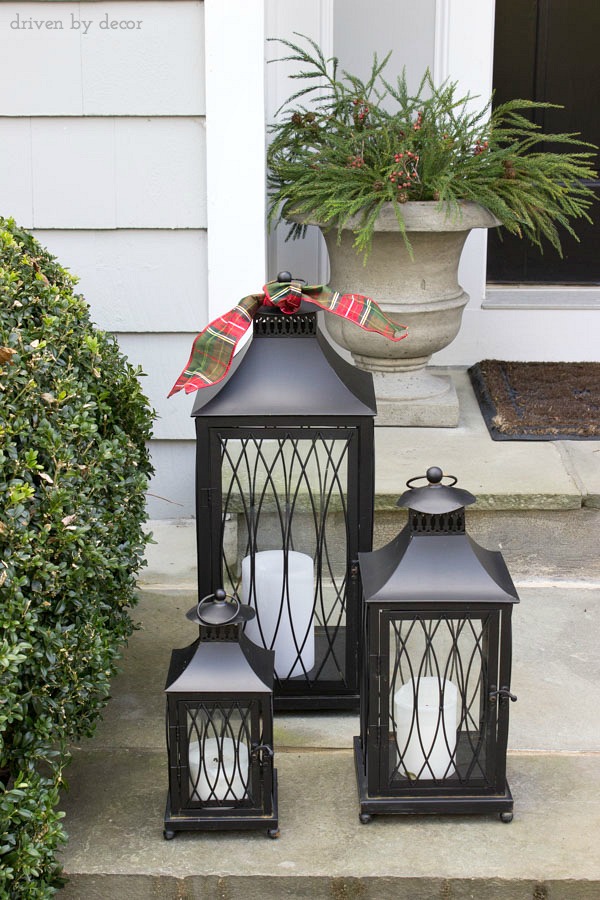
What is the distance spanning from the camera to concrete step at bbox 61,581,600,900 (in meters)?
1.82

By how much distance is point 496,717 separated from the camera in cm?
192

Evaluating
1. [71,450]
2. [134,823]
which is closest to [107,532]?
[71,450]

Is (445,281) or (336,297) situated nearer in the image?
(336,297)

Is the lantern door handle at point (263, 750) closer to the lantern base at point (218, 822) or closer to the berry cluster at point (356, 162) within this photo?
the lantern base at point (218, 822)

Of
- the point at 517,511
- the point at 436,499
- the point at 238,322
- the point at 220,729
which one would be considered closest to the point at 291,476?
the point at 238,322

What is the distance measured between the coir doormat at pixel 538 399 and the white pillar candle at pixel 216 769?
164 cm

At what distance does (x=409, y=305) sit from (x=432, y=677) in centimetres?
161

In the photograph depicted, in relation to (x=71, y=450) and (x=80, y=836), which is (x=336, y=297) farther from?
(x=80, y=836)

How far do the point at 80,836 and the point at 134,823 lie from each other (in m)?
0.09

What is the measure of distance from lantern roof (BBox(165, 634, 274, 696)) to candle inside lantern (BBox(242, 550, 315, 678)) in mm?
304

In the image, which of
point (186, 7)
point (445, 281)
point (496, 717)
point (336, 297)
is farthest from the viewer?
point (445, 281)

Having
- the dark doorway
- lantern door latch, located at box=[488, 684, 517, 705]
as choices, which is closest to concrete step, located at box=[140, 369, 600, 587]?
lantern door latch, located at box=[488, 684, 517, 705]

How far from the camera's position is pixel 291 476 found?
2.21 m

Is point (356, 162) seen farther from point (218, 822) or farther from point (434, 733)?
point (218, 822)
